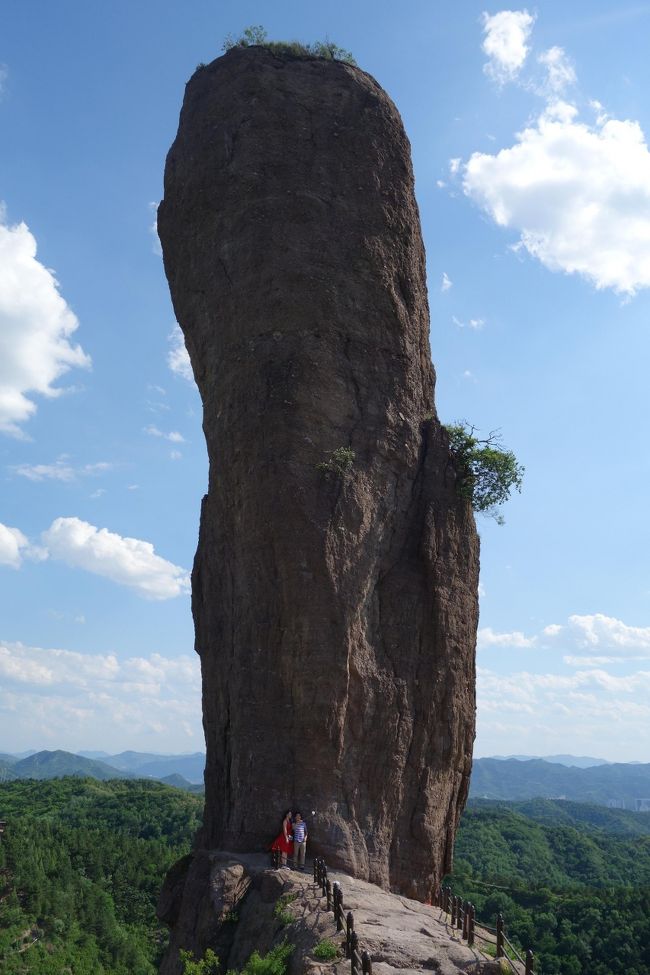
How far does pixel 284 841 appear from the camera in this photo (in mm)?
15484

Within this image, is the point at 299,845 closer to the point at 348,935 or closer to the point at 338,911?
the point at 338,911

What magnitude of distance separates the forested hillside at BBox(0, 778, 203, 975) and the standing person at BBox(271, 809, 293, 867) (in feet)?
168

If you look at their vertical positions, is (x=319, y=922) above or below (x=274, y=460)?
below

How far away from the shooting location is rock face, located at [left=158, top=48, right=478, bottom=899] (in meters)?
16.7

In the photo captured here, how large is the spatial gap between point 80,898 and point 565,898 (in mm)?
42972

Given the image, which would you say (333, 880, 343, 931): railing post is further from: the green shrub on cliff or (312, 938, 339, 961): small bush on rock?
the green shrub on cliff

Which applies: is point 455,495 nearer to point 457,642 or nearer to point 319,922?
point 457,642

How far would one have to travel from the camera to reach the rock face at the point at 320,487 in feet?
54.9

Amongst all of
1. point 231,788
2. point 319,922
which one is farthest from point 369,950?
point 231,788

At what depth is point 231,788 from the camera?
17266 mm

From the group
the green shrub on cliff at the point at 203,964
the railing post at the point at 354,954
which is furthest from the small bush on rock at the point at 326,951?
the green shrub on cliff at the point at 203,964

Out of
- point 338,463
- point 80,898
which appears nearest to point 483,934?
point 338,463

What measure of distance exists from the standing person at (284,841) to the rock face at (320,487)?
1.43ft

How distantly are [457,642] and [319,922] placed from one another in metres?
A: 7.58
